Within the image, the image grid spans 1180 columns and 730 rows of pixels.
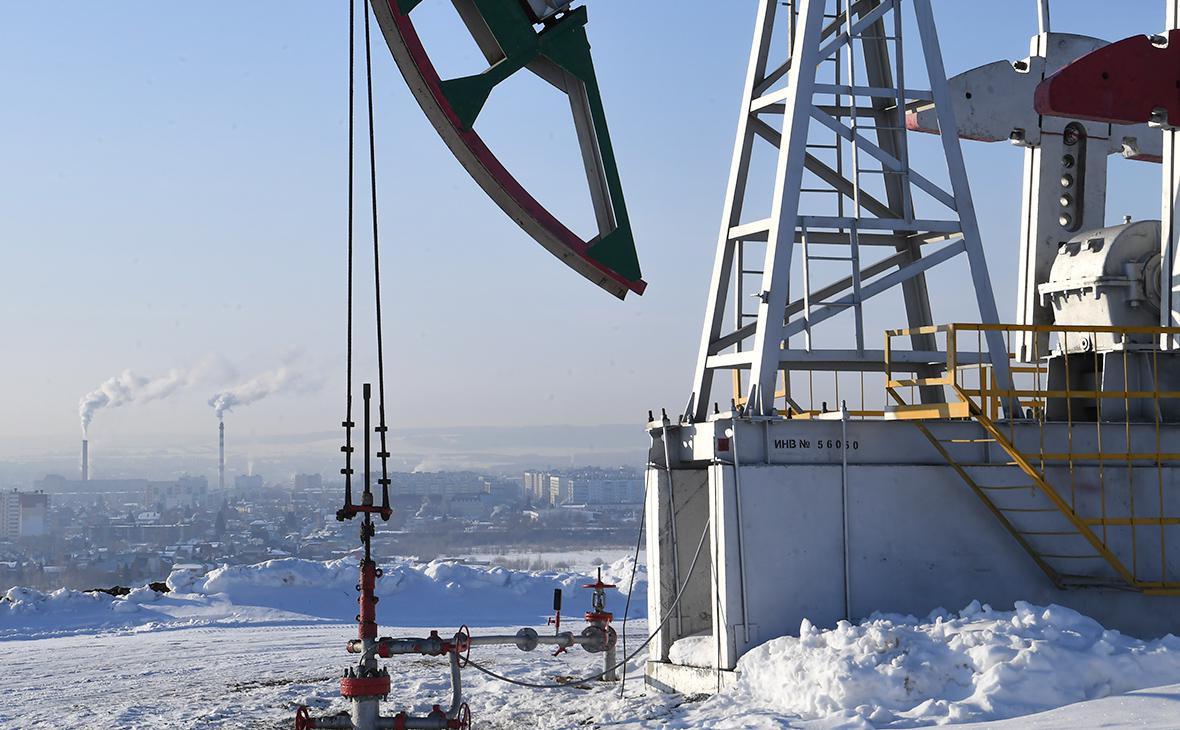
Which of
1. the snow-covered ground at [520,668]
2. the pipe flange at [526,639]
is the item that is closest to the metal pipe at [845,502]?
the snow-covered ground at [520,668]

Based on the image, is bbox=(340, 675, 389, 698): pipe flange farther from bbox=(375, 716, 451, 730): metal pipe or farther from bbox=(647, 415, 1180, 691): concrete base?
bbox=(647, 415, 1180, 691): concrete base

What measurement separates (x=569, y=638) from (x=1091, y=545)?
15.6ft

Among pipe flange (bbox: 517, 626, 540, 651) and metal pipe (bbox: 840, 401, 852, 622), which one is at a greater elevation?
metal pipe (bbox: 840, 401, 852, 622)

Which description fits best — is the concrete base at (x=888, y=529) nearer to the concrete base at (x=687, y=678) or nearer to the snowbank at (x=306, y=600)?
the concrete base at (x=687, y=678)

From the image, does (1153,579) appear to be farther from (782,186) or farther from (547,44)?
(547,44)

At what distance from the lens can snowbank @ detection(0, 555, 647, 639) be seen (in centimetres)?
1873

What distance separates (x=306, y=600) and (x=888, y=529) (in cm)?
1166

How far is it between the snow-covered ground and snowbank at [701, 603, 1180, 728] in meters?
0.01

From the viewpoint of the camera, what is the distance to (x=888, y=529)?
11.5 m

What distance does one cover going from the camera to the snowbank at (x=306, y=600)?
18.7 meters

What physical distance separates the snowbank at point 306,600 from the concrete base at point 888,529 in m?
8.03

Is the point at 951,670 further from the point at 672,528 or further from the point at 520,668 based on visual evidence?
the point at 520,668

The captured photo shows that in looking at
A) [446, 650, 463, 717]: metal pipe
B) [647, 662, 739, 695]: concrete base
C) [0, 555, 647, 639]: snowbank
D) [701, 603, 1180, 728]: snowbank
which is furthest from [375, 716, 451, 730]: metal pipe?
[0, 555, 647, 639]: snowbank

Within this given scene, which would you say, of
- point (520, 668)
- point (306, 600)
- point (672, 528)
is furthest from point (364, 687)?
point (306, 600)
